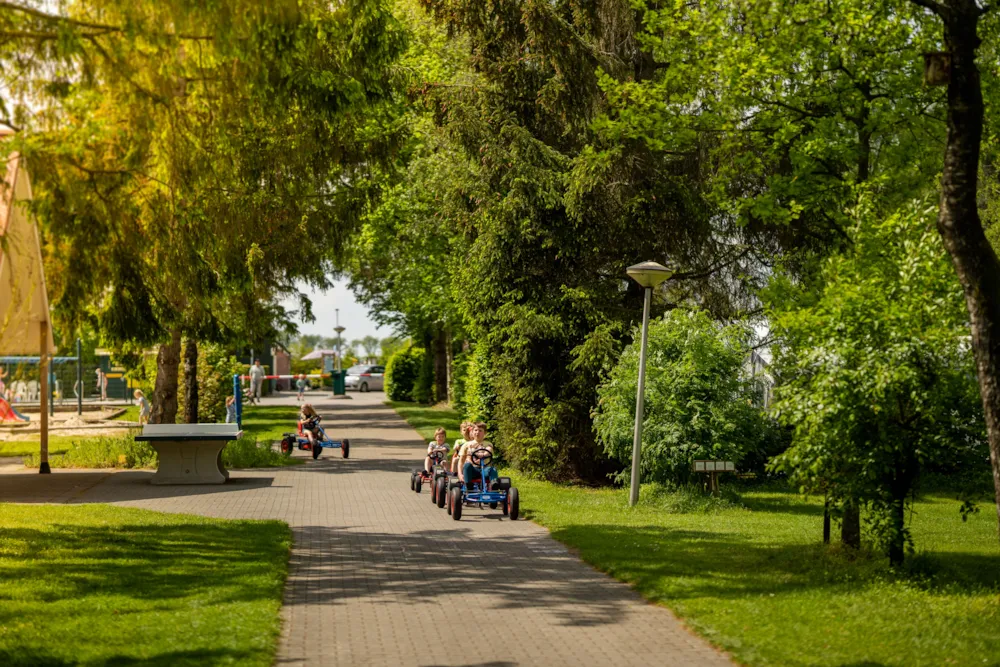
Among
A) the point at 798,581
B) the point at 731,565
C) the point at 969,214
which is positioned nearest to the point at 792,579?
the point at 798,581

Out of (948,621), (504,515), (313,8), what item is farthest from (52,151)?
(504,515)

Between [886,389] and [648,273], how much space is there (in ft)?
26.1

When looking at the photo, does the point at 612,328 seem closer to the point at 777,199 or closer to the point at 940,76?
the point at 777,199

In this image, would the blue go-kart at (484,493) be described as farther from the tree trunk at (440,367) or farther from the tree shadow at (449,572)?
the tree trunk at (440,367)

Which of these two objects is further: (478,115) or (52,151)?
(478,115)

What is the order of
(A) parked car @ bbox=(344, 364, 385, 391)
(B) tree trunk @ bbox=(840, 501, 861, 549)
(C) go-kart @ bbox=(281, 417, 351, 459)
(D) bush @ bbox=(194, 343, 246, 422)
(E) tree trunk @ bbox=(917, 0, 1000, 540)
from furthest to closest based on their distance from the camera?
(A) parked car @ bbox=(344, 364, 385, 391)
(D) bush @ bbox=(194, 343, 246, 422)
(C) go-kart @ bbox=(281, 417, 351, 459)
(B) tree trunk @ bbox=(840, 501, 861, 549)
(E) tree trunk @ bbox=(917, 0, 1000, 540)

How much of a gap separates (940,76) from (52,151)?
24.2 ft

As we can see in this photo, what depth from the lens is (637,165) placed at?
22.1 metres

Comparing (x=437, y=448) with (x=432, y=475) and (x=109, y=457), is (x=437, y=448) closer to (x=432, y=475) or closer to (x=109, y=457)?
(x=432, y=475)

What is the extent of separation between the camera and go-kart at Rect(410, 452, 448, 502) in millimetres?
18797

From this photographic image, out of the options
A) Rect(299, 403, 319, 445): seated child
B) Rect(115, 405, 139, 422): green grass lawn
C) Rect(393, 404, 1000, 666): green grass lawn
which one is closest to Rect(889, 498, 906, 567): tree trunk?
Rect(393, 404, 1000, 666): green grass lawn

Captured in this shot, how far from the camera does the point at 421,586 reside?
37.7 ft

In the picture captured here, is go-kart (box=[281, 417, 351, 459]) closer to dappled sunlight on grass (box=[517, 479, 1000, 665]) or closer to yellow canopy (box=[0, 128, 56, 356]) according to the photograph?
yellow canopy (box=[0, 128, 56, 356])

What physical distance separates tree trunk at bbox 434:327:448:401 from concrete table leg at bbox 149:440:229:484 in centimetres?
3221
